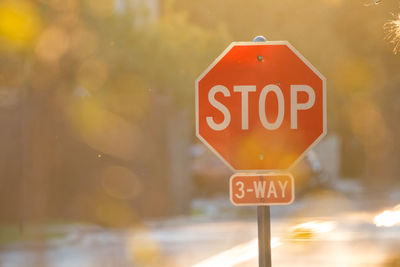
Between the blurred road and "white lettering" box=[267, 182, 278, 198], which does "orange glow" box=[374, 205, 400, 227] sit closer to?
the blurred road

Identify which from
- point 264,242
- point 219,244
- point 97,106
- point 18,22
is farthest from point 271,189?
point 97,106

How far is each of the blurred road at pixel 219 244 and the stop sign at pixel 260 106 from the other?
792 centimetres

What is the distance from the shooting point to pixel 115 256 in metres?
15.0

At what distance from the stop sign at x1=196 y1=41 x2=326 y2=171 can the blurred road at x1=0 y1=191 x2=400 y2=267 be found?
7.92 meters

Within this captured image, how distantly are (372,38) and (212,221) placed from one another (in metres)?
12.6

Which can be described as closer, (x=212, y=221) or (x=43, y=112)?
(x=43, y=112)

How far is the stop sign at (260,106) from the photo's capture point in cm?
540

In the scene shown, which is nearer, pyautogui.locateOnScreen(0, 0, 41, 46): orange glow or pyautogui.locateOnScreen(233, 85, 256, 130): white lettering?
pyautogui.locateOnScreen(233, 85, 256, 130): white lettering

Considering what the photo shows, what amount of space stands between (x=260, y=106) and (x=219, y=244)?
11151mm

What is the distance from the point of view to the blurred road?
13969 millimetres

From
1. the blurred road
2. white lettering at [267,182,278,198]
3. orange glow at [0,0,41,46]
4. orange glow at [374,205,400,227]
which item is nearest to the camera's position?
white lettering at [267,182,278,198]

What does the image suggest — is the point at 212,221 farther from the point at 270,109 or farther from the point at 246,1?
the point at 270,109

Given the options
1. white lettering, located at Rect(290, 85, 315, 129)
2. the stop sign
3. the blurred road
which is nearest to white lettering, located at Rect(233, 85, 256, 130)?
the stop sign

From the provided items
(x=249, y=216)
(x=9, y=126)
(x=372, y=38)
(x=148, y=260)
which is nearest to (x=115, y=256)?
(x=148, y=260)
